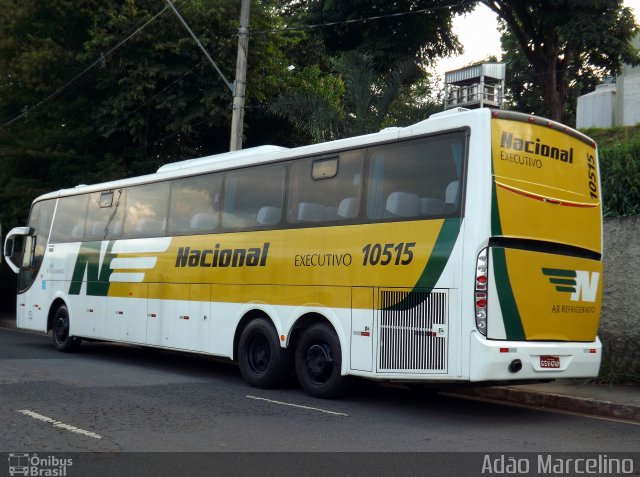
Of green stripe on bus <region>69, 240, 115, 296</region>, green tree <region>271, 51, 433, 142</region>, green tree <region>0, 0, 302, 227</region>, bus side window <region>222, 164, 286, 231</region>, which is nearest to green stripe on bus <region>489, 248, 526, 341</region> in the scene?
bus side window <region>222, 164, 286, 231</region>

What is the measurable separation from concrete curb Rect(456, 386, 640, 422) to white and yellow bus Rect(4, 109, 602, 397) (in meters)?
0.50

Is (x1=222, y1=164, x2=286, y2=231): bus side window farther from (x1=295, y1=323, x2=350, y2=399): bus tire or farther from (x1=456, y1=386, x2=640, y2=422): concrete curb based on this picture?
(x1=456, y1=386, x2=640, y2=422): concrete curb

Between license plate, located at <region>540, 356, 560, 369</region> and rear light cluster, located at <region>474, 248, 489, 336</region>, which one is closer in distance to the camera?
rear light cluster, located at <region>474, 248, 489, 336</region>

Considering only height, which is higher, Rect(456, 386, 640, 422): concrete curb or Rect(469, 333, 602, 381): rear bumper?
Rect(469, 333, 602, 381): rear bumper

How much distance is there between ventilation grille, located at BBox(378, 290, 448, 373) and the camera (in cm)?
880

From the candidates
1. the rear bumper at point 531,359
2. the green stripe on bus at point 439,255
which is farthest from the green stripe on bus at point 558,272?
the green stripe on bus at point 439,255

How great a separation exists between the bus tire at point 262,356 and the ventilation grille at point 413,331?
2085mm

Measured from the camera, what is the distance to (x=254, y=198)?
38.9ft

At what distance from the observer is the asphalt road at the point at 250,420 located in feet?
24.2

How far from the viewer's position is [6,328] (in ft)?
80.9

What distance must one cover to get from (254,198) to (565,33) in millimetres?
14940

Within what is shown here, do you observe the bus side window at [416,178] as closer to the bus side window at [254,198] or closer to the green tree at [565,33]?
the bus side window at [254,198]

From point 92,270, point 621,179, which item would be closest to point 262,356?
point 92,270
